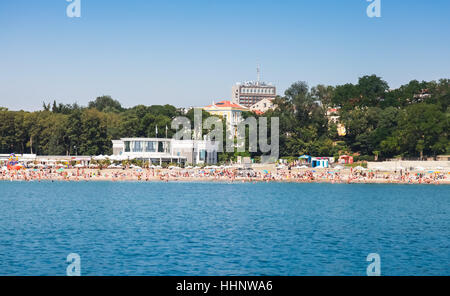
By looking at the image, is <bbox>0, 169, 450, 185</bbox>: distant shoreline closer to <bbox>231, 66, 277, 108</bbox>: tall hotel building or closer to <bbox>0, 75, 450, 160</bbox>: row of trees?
<bbox>0, 75, 450, 160</bbox>: row of trees

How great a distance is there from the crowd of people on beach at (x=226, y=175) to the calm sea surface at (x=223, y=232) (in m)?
10.7

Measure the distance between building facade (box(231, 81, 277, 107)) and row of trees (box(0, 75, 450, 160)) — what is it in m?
83.7

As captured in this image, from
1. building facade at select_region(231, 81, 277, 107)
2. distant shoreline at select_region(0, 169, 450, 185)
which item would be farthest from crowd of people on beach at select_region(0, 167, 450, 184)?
building facade at select_region(231, 81, 277, 107)

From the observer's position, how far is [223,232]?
99.6 ft

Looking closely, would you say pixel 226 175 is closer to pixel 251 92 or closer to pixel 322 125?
pixel 322 125

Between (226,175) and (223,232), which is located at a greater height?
(226,175)

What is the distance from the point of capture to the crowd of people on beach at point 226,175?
213ft

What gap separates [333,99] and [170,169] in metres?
34.8

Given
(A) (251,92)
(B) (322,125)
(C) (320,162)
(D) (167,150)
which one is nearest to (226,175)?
(C) (320,162)

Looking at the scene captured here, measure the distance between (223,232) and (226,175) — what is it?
36.6 m

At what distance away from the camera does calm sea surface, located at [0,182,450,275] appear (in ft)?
73.3

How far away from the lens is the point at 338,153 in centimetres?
8081

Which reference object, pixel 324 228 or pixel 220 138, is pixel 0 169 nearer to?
pixel 220 138

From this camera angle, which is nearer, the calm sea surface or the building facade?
the calm sea surface
